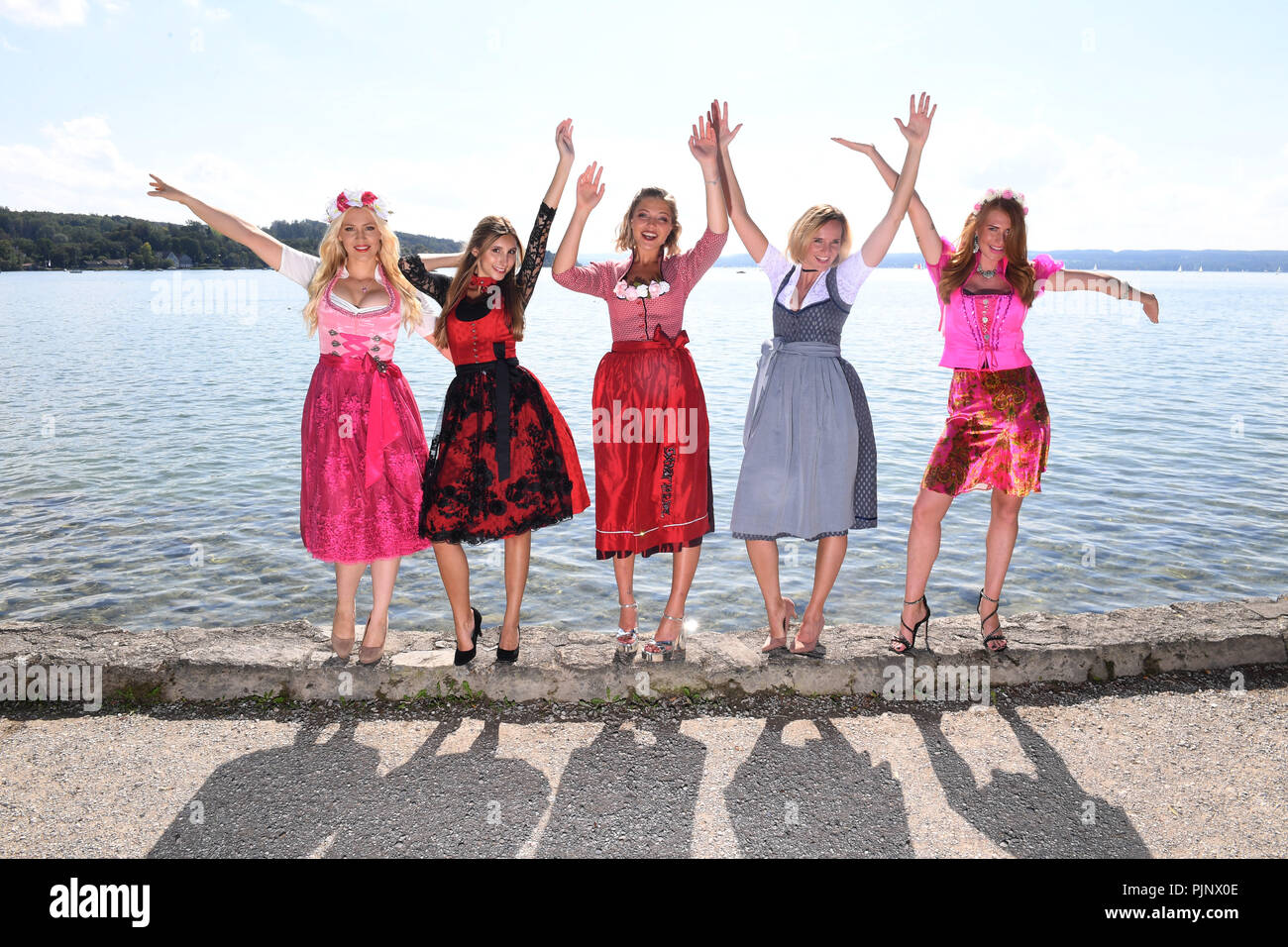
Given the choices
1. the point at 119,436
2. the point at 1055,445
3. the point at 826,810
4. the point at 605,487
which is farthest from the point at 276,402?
the point at 826,810

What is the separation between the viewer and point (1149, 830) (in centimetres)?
285

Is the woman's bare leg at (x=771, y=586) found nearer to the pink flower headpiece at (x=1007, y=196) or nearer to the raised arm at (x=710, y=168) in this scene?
the raised arm at (x=710, y=168)

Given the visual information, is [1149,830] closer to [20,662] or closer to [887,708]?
[887,708]

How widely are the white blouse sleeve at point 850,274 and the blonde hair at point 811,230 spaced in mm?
52

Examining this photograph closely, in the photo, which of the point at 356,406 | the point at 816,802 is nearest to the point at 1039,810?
the point at 816,802

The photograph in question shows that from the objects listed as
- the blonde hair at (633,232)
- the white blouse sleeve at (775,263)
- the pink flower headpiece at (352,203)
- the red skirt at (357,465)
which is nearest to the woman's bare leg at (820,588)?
the white blouse sleeve at (775,263)

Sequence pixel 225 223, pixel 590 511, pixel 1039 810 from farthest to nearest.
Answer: pixel 590 511
pixel 225 223
pixel 1039 810

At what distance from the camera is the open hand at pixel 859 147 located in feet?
12.9

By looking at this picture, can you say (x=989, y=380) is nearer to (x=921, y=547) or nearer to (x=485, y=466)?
(x=921, y=547)

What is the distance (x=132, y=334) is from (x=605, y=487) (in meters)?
38.1

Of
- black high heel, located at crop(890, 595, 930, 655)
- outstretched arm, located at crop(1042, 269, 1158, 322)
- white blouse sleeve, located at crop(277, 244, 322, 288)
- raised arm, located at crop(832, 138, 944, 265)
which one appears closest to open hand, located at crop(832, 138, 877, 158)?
raised arm, located at crop(832, 138, 944, 265)

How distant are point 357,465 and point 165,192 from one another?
146cm

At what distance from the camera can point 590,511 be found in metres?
10.1

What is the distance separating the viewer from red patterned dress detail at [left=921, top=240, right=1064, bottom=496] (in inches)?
157
